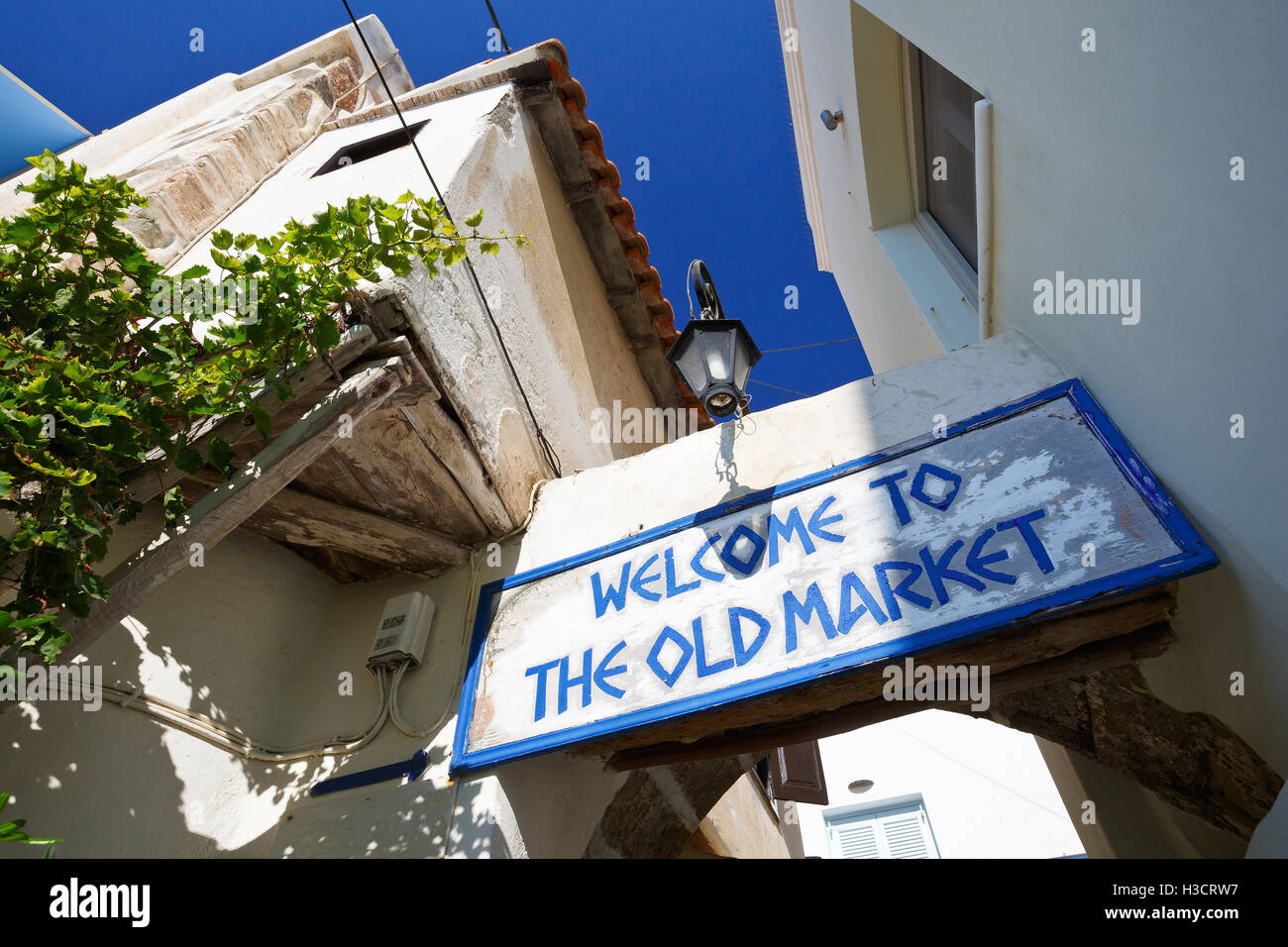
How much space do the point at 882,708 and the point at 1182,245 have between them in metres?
1.88

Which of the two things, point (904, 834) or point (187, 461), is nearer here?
point (187, 461)

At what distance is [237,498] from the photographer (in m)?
2.34

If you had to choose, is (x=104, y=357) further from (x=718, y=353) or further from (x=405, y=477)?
(x=718, y=353)

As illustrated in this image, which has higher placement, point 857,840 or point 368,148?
point 368,148

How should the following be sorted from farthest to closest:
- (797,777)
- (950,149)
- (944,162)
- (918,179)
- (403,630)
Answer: (797,777)
(918,179)
(944,162)
(950,149)
(403,630)

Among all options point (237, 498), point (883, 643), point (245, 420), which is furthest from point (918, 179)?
point (237, 498)

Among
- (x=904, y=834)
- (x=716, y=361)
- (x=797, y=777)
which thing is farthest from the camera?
(x=904, y=834)

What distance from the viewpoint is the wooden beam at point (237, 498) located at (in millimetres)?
2031

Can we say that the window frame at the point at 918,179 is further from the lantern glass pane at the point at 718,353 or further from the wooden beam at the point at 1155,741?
the wooden beam at the point at 1155,741

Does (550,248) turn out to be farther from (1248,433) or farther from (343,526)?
(1248,433)

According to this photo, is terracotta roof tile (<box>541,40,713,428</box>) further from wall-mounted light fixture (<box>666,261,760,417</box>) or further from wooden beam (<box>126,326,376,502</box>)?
wooden beam (<box>126,326,376,502</box>)

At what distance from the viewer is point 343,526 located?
3.26 m

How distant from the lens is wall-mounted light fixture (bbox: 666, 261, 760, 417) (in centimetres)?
310

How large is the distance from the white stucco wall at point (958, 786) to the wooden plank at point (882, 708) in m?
8.11
